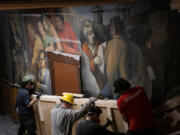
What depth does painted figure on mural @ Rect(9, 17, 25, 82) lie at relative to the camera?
30.1 feet

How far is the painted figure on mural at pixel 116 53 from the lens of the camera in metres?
5.98

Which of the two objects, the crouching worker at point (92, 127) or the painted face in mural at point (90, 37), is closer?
the crouching worker at point (92, 127)

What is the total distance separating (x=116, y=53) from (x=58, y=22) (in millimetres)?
1934

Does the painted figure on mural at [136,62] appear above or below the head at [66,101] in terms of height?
above

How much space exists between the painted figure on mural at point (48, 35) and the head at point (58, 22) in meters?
0.18

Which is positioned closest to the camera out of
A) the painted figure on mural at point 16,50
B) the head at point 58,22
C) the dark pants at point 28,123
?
the head at point 58,22

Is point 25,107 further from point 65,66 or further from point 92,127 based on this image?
point 92,127

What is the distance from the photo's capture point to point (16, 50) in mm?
9430

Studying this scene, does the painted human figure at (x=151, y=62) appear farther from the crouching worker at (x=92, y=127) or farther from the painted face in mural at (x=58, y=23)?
the painted face in mural at (x=58, y=23)

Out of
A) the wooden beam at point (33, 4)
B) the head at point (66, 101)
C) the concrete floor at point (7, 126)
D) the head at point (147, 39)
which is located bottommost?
the concrete floor at point (7, 126)

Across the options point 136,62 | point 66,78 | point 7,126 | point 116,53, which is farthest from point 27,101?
point 136,62

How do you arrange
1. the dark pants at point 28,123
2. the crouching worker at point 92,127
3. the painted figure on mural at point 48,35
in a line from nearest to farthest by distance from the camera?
the crouching worker at point 92,127 < the painted figure on mural at point 48,35 < the dark pants at point 28,123

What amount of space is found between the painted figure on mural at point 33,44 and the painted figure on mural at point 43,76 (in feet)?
0.69

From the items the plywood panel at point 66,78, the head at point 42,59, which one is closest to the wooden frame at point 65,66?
the plywood panel at point 66,78
